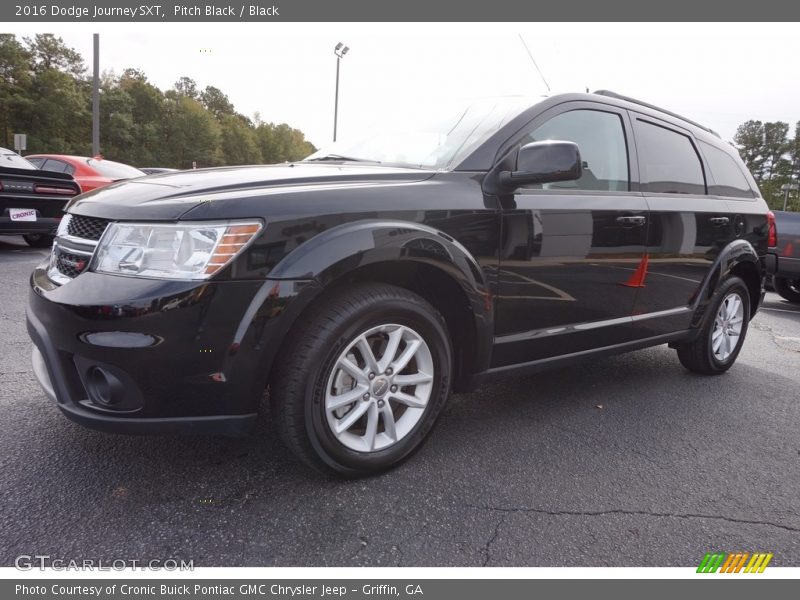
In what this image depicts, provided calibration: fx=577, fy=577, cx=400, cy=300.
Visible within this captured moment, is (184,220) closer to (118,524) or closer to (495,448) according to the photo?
(118,524)

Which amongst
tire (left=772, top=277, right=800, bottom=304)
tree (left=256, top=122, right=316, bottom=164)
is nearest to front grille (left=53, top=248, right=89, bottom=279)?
tire (left=772, top=277, right=800, bottom=304)

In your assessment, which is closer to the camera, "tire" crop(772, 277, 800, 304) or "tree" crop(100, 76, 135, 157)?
"tire" crop(772, 277, 800, 304)

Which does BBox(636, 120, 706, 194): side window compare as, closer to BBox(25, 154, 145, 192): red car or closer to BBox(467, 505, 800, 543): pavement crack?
BBox(467, 505, 800, 543): pavement crack

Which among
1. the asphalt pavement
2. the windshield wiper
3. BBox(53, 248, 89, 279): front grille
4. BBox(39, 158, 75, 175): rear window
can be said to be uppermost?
the windshield wiper

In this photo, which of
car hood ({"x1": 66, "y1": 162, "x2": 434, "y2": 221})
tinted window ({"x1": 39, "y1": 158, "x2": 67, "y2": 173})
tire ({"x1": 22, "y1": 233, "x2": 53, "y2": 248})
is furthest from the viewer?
tinted window ({"x1": 39, "y1": 158, "x2": 67, "y2": 173})

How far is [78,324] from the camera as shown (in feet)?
6.12

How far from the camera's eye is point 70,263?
2.09m

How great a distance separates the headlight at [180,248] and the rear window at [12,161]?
661 cm

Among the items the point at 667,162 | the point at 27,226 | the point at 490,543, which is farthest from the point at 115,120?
the point at 490,543

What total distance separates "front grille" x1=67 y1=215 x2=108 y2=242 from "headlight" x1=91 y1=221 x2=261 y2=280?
175 millimetres

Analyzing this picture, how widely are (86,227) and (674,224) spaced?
3.02 meters

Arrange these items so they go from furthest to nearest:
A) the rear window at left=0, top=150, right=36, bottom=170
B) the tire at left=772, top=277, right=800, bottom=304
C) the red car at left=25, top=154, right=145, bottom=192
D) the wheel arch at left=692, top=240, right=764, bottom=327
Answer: the red car at left=25, top=154, right=145, bottom=192
the tire at left=772, top=277, right=800, bottom=304
the rear window at left=0, top=150, right=36, bottom=170
the wheel arch at left=692, top=240, right=764, bottom=327

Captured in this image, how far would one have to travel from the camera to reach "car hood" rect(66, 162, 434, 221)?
1934 millimetres

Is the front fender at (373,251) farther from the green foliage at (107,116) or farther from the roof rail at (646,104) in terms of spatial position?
the green foliage at (107,116)
